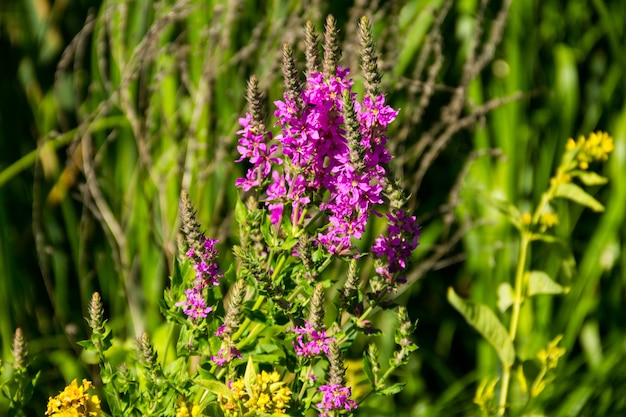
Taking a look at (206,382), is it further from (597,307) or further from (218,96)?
(597,307)

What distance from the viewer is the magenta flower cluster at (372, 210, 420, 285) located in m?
1.04

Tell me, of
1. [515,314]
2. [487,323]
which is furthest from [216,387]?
[515,314]

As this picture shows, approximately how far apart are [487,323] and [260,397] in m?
0.55

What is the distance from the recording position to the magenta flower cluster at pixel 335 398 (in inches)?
38.5

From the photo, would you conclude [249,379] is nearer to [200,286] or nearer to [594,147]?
[200,286]

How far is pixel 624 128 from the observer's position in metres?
2.43

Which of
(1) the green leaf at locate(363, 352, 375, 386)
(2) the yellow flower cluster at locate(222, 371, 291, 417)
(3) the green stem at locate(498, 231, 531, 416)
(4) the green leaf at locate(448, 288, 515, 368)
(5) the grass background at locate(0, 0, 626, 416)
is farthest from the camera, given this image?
(5) the grass background at locate(0, 0, 626, 416)

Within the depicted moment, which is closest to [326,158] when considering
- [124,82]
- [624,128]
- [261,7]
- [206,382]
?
[206,382]

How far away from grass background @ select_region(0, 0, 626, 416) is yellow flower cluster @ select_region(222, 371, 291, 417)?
0.99m

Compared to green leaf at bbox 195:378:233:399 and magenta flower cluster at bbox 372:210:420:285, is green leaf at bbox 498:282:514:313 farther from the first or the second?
green leaf at bbox 195:378:233:399

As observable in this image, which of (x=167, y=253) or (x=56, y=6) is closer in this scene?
(x=167, y=253)

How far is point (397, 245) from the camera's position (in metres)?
1.05

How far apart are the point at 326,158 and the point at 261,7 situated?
1.49 metres

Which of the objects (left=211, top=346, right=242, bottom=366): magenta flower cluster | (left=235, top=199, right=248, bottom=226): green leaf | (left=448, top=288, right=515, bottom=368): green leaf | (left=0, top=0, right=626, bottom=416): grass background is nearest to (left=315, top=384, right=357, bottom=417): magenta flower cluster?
(left=211, top=346, right=242, bottom=366): magenta flower cluster
